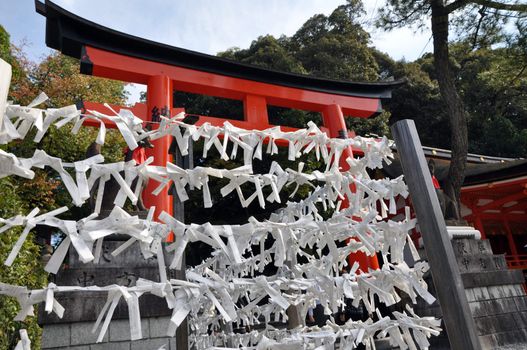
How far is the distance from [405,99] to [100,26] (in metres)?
16.6

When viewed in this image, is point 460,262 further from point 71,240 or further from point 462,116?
point 71,240

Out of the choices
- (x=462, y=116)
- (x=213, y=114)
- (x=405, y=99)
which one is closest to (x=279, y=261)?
(x=462, y=116)

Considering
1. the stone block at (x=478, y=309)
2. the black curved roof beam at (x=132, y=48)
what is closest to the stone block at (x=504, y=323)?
the stone block at (x=478, y=309)

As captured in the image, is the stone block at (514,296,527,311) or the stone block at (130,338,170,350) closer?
the stone block at (130,338,170,350)

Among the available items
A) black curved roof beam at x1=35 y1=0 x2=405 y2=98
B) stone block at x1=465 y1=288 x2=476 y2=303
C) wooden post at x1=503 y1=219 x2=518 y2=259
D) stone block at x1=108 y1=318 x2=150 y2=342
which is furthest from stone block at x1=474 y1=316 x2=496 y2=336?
wooden post at x1=503 y1=219 x2=518 y2=259

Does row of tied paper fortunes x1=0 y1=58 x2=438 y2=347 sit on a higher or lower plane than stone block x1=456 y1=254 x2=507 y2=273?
higher

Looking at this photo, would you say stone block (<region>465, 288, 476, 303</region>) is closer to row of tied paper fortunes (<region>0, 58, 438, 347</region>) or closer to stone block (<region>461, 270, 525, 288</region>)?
stone block (<region>461, 270, 525, 288</region>)

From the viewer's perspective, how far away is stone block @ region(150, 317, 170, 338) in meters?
3.33

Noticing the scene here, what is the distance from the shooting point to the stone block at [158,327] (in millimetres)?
3334

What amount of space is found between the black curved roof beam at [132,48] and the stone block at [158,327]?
470 centimetres

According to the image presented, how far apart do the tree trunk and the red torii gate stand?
1.96 m

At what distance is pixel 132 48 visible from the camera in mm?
6539

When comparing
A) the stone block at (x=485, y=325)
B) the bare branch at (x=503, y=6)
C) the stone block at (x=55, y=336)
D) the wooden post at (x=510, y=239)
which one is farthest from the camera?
the wooden post at (x=510, y=239)

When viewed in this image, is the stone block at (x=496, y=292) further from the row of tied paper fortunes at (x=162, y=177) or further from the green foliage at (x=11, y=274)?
the green foliage at (x=11, y=274)
